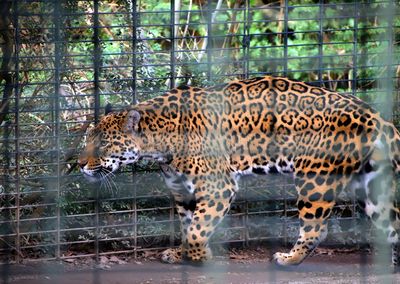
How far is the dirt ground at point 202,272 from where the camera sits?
184 inches

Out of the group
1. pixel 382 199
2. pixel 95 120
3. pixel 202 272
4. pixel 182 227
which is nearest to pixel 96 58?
pixel 95 120

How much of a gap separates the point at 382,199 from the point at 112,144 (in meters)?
1.50

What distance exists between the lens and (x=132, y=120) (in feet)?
16.1

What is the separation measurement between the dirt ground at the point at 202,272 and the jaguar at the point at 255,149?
10cm

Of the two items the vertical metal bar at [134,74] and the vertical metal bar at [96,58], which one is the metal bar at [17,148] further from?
the vertical metal bar at [134,74]

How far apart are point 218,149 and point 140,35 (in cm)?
88

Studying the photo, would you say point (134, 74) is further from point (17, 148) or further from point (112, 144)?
point (17, 148)

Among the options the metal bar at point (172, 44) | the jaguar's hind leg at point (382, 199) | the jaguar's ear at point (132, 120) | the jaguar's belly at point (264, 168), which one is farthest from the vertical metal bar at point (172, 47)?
the jaguar's hind leg at point (382, 199)

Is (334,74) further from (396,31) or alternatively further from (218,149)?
(218,149)

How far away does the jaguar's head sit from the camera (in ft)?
15.8

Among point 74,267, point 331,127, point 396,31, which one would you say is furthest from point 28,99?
point 396,31

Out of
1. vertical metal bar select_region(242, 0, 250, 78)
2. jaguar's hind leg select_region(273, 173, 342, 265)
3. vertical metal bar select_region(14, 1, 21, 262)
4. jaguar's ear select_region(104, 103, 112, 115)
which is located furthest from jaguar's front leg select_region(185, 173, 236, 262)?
vertical metal bar select_region(14, 1, 21, 262)

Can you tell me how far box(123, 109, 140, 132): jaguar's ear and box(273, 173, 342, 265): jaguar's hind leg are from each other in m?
0.93

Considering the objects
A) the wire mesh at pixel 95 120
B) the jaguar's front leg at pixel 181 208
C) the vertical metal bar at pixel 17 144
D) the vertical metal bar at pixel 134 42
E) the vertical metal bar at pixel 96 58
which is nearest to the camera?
the vertical metal bar at pixel 96 58
